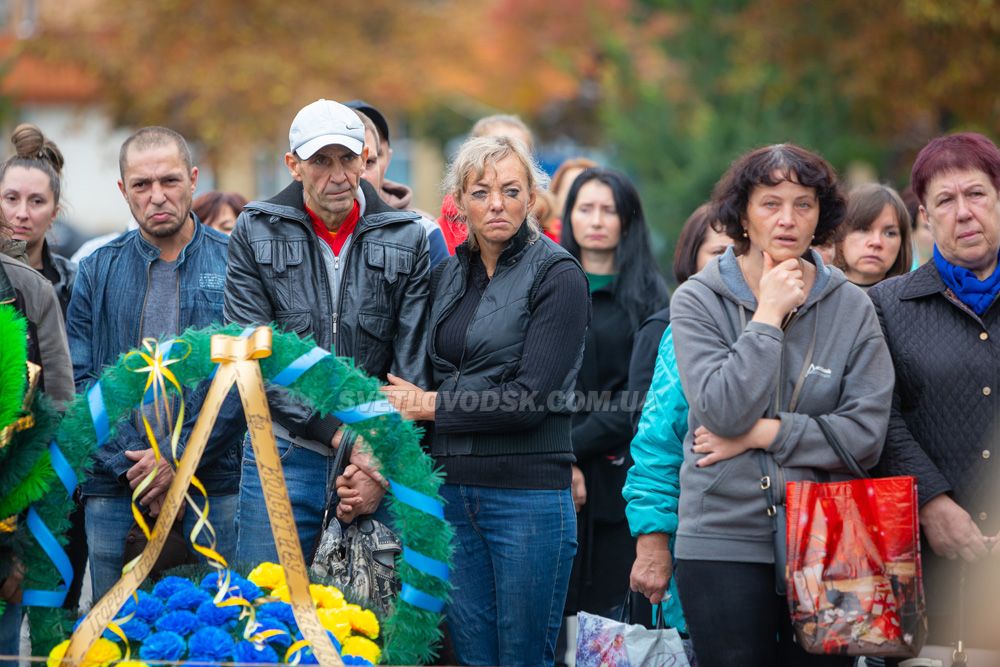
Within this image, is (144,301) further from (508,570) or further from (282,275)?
(508,570)

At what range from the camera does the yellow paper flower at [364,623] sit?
12.9ft

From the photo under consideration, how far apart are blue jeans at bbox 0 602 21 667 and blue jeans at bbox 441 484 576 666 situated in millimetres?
1421

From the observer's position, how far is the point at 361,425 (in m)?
3.92

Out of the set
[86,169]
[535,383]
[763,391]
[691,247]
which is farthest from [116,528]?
[86,169]

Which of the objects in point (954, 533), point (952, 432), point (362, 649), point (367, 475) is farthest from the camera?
point (367, 475)

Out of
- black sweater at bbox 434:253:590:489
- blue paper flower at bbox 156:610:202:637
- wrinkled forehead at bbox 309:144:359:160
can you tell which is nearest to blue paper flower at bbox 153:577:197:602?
blue paper flower at bbox 156:610:202:637

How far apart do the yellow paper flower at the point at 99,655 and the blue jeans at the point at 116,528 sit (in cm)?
134

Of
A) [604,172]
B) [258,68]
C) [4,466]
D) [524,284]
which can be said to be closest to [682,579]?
[524,284]

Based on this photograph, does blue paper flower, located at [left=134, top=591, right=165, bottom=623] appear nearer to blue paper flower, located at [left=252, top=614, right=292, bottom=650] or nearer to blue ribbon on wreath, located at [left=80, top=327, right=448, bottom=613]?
blue paper flower, located at [left=252, top=614, right=292, bottom=650]

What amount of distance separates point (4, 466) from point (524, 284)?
1.81 m

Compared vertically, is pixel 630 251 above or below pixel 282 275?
above

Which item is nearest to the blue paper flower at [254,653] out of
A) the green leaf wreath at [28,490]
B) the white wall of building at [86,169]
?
the green leaf wreath at [28,490]

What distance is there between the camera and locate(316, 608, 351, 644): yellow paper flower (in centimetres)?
384

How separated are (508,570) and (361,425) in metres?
0.93
